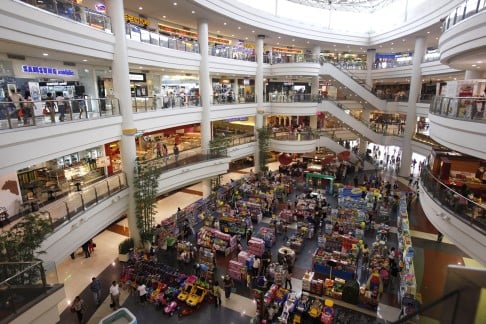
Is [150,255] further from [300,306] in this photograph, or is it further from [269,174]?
[269,174]

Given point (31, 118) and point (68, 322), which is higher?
point (31, 118)

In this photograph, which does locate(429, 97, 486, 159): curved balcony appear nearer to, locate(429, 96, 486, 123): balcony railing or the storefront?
locate(429, 96, 486, 123): balcony railing

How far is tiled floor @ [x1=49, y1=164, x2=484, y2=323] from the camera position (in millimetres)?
10430

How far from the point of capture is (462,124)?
343 inches

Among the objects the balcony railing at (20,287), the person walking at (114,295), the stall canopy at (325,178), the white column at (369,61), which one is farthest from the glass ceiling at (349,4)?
the balcony railing at (20,287)

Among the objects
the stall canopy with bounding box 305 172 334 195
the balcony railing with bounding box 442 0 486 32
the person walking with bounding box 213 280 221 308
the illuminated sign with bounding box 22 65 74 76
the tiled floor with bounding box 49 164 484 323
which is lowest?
the tiled floor with bounding box 49 164 484 323

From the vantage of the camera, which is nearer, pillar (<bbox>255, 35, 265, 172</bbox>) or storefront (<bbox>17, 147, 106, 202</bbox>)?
storefront (<bbox>17, 147, 106, 202</bbox>)

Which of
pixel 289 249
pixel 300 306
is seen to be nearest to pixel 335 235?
pixel 289 249

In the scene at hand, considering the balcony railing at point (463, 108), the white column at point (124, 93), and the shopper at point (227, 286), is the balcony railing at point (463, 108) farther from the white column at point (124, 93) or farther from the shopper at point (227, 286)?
the white column at point (124, 93)

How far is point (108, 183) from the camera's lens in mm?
12359

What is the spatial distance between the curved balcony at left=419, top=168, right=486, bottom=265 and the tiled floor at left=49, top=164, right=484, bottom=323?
1.98 meters

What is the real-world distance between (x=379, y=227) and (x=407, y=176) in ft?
43.2

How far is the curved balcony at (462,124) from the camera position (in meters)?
8.09

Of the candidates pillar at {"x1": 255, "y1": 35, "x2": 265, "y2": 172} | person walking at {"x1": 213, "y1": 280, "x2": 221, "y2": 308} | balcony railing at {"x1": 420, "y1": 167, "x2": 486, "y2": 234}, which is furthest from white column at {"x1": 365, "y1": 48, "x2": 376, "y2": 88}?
person walking at {"x1": 213, "y1": 280, "x2": 221, "y2": 308}
